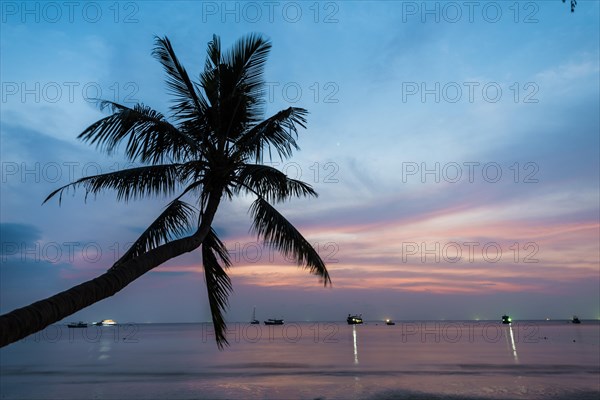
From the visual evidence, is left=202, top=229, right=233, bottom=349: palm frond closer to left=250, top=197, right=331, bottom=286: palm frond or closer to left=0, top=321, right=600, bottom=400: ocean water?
left=250, top=197, right=331, bottom=286: palm frond

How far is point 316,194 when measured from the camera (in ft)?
32.0

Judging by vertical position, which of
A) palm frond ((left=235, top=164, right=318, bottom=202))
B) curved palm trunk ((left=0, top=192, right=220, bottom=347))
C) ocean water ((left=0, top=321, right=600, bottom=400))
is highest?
palm frond ((left=235, top=164, right=318, bottom=202))

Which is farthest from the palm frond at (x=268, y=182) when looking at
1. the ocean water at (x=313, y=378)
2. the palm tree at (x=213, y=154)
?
the ocean water at (x=313, y=378)

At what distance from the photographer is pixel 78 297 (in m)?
5.16

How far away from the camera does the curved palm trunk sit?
4.20 m

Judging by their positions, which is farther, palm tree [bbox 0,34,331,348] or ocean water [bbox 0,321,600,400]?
ocean water [bbox 0,321,600,400]

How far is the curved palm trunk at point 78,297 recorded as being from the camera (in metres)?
4.20

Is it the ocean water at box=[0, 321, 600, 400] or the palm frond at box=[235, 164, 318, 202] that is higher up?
the palm frond at box=[235, 164, 318, 202]

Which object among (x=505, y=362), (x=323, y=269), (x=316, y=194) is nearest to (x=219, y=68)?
(x=316, y=194)

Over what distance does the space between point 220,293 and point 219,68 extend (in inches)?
181

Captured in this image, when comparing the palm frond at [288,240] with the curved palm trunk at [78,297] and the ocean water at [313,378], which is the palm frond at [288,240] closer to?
the curved palm trunk at [78,297]

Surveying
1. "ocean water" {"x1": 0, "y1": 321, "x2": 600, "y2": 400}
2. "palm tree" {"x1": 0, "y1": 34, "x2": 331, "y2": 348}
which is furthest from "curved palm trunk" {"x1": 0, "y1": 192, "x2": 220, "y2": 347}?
"ocean water" {"x1": 0, "y1": 321, "x2": 600, "y2": 400}

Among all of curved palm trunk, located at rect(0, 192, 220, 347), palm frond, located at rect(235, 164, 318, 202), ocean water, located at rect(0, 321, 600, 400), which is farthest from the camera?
ocean water, located at rect(0, 321, 600, 400)

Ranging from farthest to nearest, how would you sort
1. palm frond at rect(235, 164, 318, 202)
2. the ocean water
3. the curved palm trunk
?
the ocean water < palm frond at rect(235, 164, 318, 202) < the curved palm trunk
